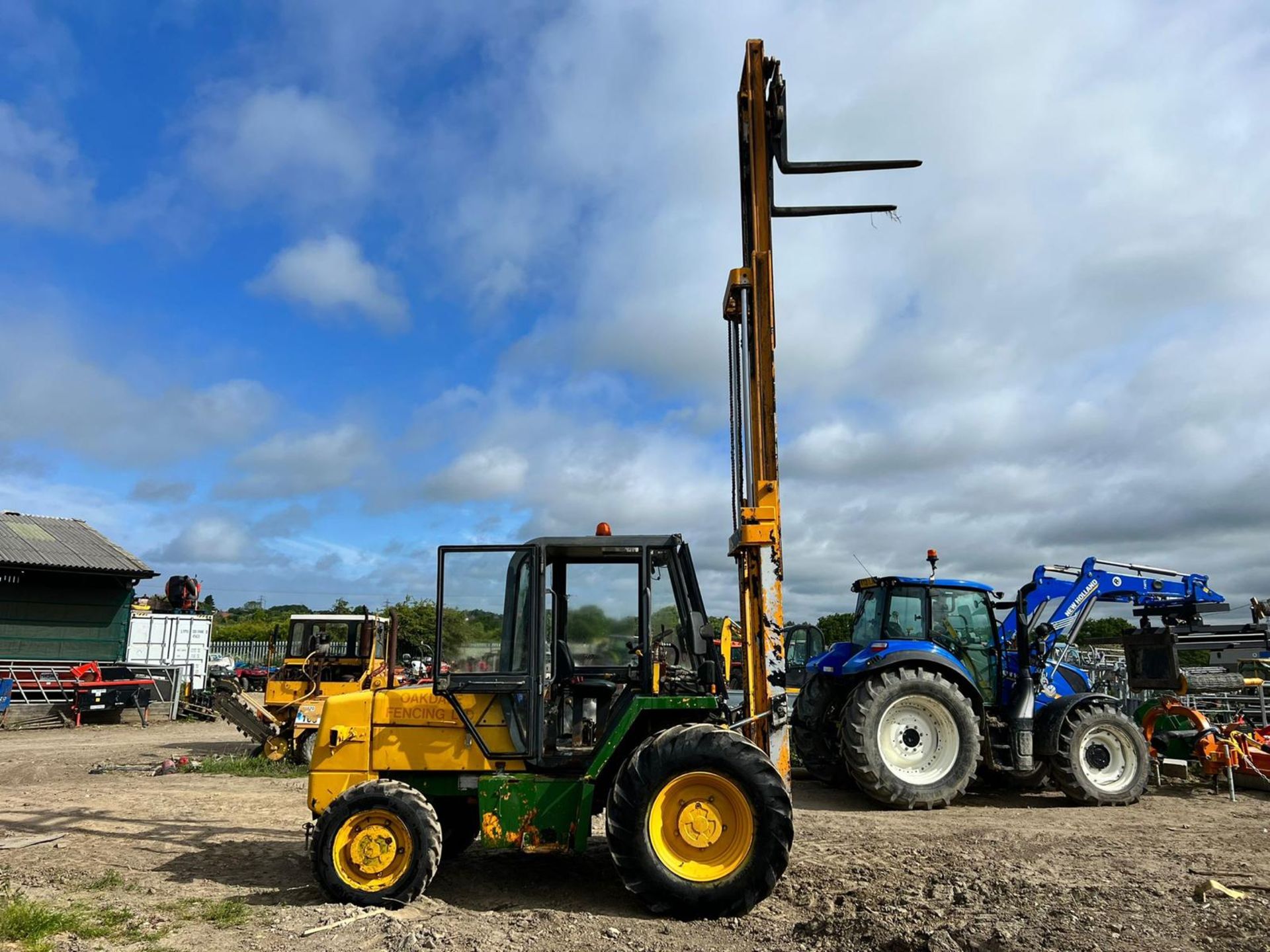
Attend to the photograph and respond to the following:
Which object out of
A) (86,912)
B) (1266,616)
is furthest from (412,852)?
(1266,616)

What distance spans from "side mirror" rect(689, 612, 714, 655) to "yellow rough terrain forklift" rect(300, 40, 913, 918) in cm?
1

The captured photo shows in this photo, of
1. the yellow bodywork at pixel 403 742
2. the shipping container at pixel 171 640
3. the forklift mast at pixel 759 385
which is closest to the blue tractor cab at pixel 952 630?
the forklift mast at pixel 759 385

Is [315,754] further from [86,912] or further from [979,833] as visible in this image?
[979,833]

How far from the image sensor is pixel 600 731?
605cm

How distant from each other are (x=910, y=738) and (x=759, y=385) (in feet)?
16.3

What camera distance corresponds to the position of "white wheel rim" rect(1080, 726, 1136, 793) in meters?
9.60

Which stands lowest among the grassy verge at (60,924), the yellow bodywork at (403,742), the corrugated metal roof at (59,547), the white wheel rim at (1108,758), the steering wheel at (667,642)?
the grassy verge at (60,924)

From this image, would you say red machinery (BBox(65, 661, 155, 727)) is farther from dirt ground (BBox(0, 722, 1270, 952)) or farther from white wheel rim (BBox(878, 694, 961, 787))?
white wheel rim (BBox(878, 694, 961, 787))

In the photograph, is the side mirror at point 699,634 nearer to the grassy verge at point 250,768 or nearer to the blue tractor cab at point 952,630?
the blue tractor cab at point 952,630

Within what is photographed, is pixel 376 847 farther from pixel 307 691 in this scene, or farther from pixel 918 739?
pixel 307 691

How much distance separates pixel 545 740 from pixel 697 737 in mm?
1055

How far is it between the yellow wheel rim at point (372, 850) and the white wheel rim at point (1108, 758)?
7.25m

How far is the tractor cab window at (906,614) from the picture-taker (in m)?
10.3

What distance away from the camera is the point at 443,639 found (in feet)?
19.6
